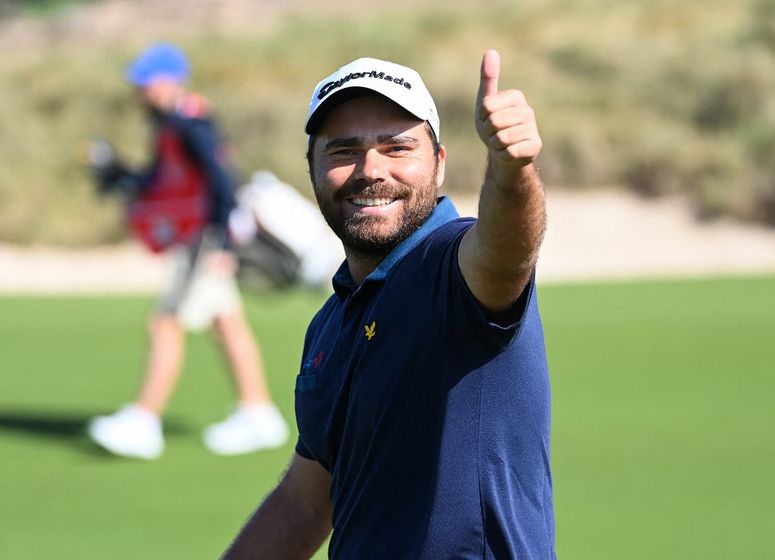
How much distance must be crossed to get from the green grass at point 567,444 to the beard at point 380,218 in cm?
377

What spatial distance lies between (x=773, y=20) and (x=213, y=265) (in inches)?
1108

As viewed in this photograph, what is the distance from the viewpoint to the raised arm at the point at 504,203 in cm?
283

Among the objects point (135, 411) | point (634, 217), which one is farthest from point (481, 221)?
point (634, 217)

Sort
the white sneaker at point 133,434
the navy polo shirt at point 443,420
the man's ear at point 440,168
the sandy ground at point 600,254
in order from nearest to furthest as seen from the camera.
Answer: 1. the navy polo shirt at point 443,420
2. the man's ear at point 440,168
3. the white sneaker at point 133,434
4. the sandy ground at point 600,254

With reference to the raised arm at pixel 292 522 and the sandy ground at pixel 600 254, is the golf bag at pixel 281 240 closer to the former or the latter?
the raised arm at pixel 292 522

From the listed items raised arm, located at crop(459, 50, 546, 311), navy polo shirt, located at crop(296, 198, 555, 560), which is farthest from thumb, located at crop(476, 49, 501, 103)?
navy polo shirt, located at crop(296, 198, 555, 560)

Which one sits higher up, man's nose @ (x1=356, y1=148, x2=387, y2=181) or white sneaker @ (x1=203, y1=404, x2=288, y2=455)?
white sneaker @ (x1=203, y1=404, x2=288, y2=455)

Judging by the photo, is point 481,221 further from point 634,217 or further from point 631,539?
point 634,217

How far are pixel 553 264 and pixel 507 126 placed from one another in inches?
919

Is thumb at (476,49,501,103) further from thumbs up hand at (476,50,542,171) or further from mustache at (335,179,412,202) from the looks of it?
Result: mustache at (335,179,412,202)

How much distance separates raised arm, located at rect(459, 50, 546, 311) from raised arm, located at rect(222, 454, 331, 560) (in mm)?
1108

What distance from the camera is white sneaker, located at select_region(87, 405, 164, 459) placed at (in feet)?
30.2

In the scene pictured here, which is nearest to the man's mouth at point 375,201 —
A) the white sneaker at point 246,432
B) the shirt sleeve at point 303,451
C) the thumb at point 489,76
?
the thumb at point 489,76

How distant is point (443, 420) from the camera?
3.19 m
